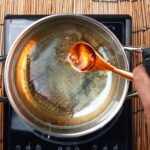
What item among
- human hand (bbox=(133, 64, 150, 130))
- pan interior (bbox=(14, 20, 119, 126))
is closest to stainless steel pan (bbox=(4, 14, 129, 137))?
pan interior (bbox=(14, 20, 119, 126))

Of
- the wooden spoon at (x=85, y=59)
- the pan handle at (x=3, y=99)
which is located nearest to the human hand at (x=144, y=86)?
the wooden spoon at (x=85, y=59)

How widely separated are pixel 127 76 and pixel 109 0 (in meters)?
0.27

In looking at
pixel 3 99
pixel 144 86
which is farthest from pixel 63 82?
pixel 144 86

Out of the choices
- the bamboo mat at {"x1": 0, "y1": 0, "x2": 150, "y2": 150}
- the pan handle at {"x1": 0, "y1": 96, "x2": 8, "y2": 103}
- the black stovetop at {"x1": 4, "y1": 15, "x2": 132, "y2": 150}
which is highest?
the bamboo mat at {"x1": 0, "y1": 0, "x2": 150, "y2": 150}

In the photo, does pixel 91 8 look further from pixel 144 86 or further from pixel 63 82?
pixel 144 86

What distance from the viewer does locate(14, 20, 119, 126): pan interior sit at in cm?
81

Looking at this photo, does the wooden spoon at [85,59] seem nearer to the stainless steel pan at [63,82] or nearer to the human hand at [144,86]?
the stainless steel pan at [63,82]

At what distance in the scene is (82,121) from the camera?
82 centimetres

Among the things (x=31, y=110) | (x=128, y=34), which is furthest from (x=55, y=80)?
(x=128, y=34)

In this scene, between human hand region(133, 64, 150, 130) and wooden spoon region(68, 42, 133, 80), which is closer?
human hand region(133, 64, 150, 130)

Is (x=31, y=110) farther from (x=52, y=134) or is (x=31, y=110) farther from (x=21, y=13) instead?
(x=21, y=13)

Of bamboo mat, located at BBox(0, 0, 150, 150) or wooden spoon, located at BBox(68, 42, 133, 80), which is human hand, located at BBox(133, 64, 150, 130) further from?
bamboo mat, located at BBox(0, 0, 150, 150)

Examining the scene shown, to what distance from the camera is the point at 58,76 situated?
0.81 meters

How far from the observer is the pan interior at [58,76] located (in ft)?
2.65
